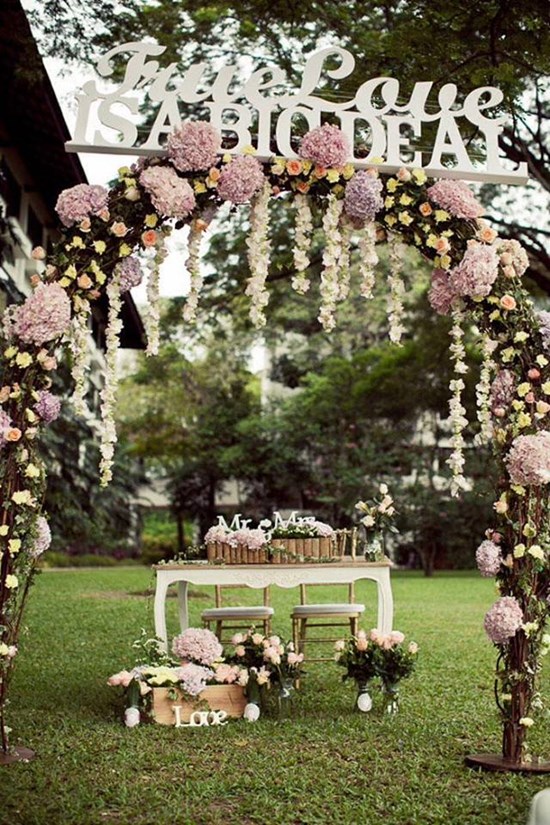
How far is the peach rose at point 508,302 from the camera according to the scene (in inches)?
232

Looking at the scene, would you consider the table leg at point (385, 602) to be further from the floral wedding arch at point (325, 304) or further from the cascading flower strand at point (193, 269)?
the cascading flower strand at point (193, 269)

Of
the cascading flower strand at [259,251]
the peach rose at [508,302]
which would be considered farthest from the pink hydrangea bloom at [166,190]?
the peach rose at [508,302]

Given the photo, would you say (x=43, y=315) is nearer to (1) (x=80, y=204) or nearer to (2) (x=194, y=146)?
(1) (x=80, y=204)

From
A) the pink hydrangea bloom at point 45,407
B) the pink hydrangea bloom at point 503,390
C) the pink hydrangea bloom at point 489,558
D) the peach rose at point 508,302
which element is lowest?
the pink hydrangea bloom at point 489,558

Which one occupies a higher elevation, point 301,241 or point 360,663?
point 301,241

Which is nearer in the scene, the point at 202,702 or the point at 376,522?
the point at 202,702

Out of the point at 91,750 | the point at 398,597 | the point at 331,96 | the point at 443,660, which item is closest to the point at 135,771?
the point at 91,750

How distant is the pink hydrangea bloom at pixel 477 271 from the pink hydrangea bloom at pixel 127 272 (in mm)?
1816

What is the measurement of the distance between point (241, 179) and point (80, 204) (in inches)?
35.5

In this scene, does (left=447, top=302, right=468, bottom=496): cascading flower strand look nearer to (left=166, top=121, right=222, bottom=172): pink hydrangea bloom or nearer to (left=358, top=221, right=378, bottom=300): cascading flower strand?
(left=358, top=221, right=378, bottom=300): cascading flower strand

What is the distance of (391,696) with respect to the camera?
7191 millimetres

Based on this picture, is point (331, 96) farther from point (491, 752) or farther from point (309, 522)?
point (491, 752)

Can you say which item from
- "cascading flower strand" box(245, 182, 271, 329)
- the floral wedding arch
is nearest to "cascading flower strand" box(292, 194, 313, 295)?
the floral wedding arch

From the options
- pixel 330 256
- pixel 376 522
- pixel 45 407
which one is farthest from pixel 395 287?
pixel 376 522
